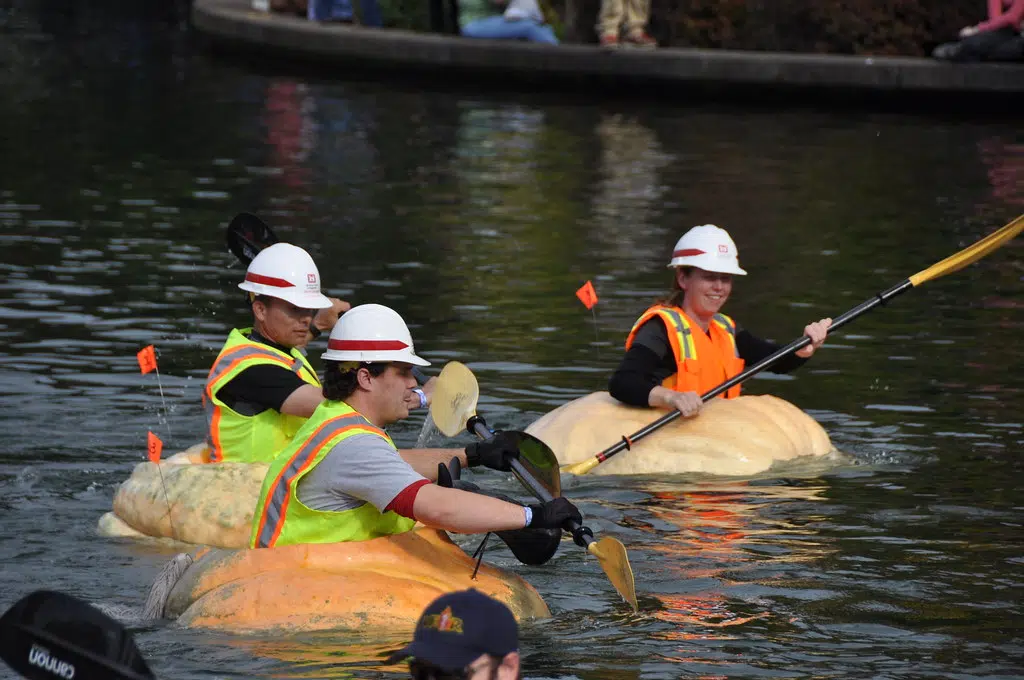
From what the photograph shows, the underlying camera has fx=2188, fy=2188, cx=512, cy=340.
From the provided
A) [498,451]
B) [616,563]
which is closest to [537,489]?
[498,451]

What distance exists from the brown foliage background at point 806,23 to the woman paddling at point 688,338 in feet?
48.1

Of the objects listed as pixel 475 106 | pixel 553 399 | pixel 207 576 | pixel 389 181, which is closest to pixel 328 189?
pixel 389 181

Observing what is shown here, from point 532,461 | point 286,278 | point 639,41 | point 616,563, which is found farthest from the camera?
point 639,41

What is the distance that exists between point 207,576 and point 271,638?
38 centimetres

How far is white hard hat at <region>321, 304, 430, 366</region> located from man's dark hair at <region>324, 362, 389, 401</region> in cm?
2

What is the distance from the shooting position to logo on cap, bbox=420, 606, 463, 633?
4.61 m

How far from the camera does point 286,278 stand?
8938mm

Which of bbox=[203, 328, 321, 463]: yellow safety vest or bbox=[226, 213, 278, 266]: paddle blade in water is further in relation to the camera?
bbox=[226, 213, 278, 266]: paddle blade in water

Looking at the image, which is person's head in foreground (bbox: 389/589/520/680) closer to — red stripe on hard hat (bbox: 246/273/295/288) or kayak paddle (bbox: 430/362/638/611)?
kayak paddle (bbox: 430/362/638/611)

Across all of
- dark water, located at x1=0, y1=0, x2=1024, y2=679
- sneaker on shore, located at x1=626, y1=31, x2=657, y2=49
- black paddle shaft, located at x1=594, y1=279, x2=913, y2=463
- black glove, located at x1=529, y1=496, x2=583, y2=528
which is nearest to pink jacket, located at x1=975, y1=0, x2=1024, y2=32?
dark water, located at x1=0, y1=0, x2=1024, y2=679

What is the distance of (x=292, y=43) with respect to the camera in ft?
92.2

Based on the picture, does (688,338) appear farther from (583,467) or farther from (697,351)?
(583,467)

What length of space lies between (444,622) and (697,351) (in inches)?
245

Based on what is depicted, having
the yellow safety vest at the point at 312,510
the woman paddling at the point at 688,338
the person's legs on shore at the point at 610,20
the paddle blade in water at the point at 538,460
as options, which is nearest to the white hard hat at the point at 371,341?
the yellow safety vest at the point at 312,510
